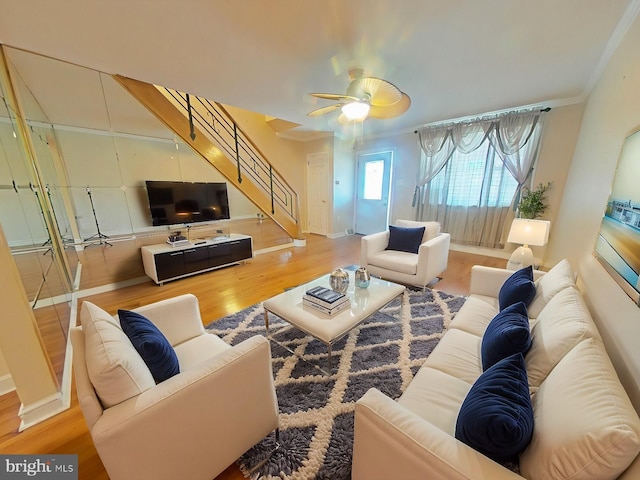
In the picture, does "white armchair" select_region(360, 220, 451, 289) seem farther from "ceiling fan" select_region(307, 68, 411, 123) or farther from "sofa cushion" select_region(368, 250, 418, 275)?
"ceiling fan" select_region(307, 68, 411, 123)

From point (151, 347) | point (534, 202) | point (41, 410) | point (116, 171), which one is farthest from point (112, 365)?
point (534, 202)

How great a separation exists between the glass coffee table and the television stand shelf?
191 cm

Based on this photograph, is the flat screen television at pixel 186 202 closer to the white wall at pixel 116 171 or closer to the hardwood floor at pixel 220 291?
the white wall at pixel 116 171

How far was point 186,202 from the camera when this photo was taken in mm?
3465

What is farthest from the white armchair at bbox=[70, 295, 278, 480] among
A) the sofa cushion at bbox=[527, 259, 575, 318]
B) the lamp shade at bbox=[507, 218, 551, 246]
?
the lamp shade at bbox=[507, 218, 551, 246]

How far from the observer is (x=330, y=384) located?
157cm

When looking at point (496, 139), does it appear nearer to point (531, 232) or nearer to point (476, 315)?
point (531, 232)

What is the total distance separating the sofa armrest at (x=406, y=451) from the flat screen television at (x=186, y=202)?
138 inches

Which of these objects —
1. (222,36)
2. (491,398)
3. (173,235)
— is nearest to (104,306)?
(173,235)

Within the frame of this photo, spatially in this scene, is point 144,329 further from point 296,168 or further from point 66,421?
point 296,168

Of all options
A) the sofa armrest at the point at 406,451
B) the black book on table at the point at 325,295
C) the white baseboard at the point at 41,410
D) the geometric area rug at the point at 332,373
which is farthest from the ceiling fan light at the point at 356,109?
the white baseboard at the point at 41,410

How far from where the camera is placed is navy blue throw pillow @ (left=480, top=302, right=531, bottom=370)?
3.37 feet

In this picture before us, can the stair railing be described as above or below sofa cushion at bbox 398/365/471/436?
above

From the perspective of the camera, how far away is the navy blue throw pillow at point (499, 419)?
662 millimetres
